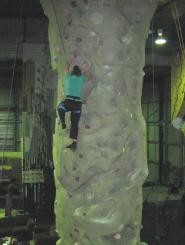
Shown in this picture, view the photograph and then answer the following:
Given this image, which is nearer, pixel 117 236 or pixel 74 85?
pixel 74 85

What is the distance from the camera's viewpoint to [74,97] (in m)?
3.13

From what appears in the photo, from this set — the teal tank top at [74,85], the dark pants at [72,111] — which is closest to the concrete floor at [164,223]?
the dark pants at [72,111]

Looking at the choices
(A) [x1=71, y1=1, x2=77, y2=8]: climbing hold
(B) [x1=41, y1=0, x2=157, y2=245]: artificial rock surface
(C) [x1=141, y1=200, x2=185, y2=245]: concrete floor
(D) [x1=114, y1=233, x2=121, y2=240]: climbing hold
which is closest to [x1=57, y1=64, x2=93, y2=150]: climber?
(B) [x1=41, y1=0, x2=157, y2=245]: artificial rock surface

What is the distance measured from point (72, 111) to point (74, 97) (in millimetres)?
122

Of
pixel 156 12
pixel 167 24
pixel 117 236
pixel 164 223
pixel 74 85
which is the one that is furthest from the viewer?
Result: pixel 164 223

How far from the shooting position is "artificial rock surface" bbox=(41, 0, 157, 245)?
3.33 m

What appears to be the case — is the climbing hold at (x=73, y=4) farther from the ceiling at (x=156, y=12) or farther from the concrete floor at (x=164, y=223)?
the concrete floor at (x=164, y=223)

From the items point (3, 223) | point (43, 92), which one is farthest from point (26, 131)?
point (3, 223)

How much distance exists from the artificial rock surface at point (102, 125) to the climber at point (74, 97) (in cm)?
11

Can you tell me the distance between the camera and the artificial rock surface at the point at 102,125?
→ 10.9ft

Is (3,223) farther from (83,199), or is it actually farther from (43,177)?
(83,199)

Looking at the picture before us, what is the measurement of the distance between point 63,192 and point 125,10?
5.18 feet

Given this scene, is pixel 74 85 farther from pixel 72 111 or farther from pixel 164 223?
pixel 164 223

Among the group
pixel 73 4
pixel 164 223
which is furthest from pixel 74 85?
pixel 164 223
